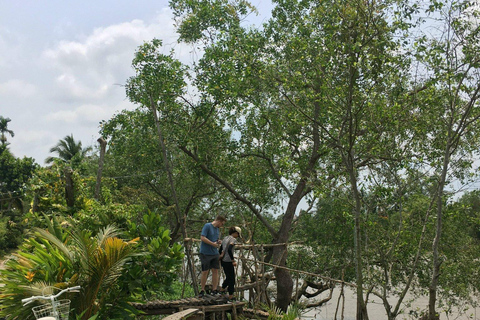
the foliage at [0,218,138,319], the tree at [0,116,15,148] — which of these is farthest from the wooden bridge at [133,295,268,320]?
the tree at [0,116,15,148]

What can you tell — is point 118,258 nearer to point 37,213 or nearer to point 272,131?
point 37,213

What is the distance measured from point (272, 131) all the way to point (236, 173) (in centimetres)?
178

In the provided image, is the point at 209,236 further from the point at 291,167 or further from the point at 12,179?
the point at 12,179

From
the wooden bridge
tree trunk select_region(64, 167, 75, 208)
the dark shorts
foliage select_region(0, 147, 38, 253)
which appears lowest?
the wooden bridge

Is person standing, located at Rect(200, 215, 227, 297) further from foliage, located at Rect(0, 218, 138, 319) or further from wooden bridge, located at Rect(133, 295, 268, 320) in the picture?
foliage, located at Rect(0, 218, 138, 319)

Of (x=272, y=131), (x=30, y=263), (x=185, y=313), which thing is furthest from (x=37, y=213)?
(x=272, y=131)

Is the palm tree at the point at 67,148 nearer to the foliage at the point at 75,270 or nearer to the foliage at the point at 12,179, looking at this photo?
the foliage at the point at 12,179

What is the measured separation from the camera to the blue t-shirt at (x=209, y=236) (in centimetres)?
670

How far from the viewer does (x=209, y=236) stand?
6719 millimetres

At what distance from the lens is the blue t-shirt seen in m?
6.70

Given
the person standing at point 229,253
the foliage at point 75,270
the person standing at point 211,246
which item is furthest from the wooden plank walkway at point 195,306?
the foliage at point 75,270

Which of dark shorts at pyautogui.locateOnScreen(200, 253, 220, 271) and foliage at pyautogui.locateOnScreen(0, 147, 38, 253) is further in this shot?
foliage at pyautogui.locateOnScreen(0, 147, 38, 253)

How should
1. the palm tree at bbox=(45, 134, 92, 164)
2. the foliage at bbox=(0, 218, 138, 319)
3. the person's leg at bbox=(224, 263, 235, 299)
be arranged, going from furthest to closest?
the palm tree at bbox=(45, 134, 92, 164)
the person's leg at bbox=(224, 263, 235, 299)
the foliage at bbox=(0, 218, 138, 319)

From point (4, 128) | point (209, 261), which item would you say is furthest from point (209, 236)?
point (4, 128)
